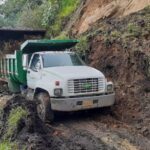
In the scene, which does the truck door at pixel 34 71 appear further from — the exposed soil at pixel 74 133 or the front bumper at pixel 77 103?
the front bumper at pixel 77 103

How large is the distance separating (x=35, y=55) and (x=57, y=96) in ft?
8.59

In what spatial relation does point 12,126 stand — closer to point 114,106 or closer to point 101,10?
point 114,106

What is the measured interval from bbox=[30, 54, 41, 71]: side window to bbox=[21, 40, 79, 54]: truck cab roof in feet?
1.89

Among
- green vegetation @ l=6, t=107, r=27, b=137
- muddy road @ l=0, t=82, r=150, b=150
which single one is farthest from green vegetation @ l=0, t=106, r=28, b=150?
muddy road @ l=0, t=82, r=150, b=150

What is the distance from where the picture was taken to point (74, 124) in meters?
13.0

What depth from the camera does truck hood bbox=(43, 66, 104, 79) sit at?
1275 cm

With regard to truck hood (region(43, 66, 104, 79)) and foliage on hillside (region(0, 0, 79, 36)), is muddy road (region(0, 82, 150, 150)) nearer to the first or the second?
truck hood (region(43, 66, 104, 79))

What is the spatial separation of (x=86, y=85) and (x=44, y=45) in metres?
3.30

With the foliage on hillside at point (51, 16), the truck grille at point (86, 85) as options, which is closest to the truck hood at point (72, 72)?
the truck grille at point (86, 85)

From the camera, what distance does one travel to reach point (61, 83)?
12.6m

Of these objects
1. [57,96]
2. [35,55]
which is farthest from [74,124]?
[35,55]

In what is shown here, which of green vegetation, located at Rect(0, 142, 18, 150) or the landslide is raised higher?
the landslide

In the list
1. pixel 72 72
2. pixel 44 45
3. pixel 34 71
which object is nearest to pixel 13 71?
pixel 44 45

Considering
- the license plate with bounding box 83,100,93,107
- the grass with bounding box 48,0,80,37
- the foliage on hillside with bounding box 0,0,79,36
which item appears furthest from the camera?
the foliage on hillside with bounding box 0,0,79,36
